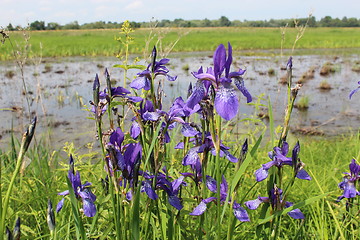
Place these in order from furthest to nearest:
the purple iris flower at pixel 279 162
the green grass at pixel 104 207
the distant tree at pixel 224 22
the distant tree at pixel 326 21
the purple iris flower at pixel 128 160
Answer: the distant tree at pixel 224 22 → the distant tree at pixel 326 21 → the green grass at pixel 104 207 → the purple iris flower at pixel 279 162 → the purple iris flower at pixel 128 160

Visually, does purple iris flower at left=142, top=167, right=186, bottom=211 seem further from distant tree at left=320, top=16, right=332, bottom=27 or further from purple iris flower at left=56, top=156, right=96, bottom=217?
distant tree at left=320, top=16, right=332, bottom=27

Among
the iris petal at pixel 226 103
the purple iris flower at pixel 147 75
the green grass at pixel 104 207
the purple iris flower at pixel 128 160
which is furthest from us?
the green grass at pixel 104 207

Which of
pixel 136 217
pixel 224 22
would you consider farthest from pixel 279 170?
pixel 224 22

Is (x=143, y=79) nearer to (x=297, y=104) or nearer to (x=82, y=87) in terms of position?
(x=297, y=104)

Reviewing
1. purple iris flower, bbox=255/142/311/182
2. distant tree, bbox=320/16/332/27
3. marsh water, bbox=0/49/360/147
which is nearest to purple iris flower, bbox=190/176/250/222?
purple iris flower, bbox=255/142/311/182

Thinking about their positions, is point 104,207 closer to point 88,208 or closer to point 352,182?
point 88,208

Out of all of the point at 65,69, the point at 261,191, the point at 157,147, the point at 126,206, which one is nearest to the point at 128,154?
the point at 157,147

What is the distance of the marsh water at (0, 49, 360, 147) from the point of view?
5578 mm

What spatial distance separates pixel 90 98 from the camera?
802 cm

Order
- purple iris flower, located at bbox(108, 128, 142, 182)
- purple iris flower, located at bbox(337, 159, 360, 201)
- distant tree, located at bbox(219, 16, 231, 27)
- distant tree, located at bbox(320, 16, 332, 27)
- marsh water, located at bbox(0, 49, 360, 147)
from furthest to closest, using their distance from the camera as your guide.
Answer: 1. distant tree, located at bbox(219, 16, 231, 27)
2. distant tree, located at bbox(320, 16, 332, 27)
3. marsh water, located at bbox(0, 49, 360, 147)
4. purple iris flower, located at bbox(337, 159, 360, 201)
5. purple iris flower, located at bbox(108, 128, 142, 182)

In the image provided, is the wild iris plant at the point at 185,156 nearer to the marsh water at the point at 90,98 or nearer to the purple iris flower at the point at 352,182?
the purple iris flower at the point at 352,182

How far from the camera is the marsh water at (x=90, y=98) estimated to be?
18.3ft

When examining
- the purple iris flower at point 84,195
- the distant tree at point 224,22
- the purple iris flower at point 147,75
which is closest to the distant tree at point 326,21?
the distant tree at point 224,22

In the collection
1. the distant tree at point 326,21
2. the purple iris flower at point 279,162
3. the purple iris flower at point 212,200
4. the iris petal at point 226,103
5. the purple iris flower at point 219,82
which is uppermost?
the distant tree at point 326,21
